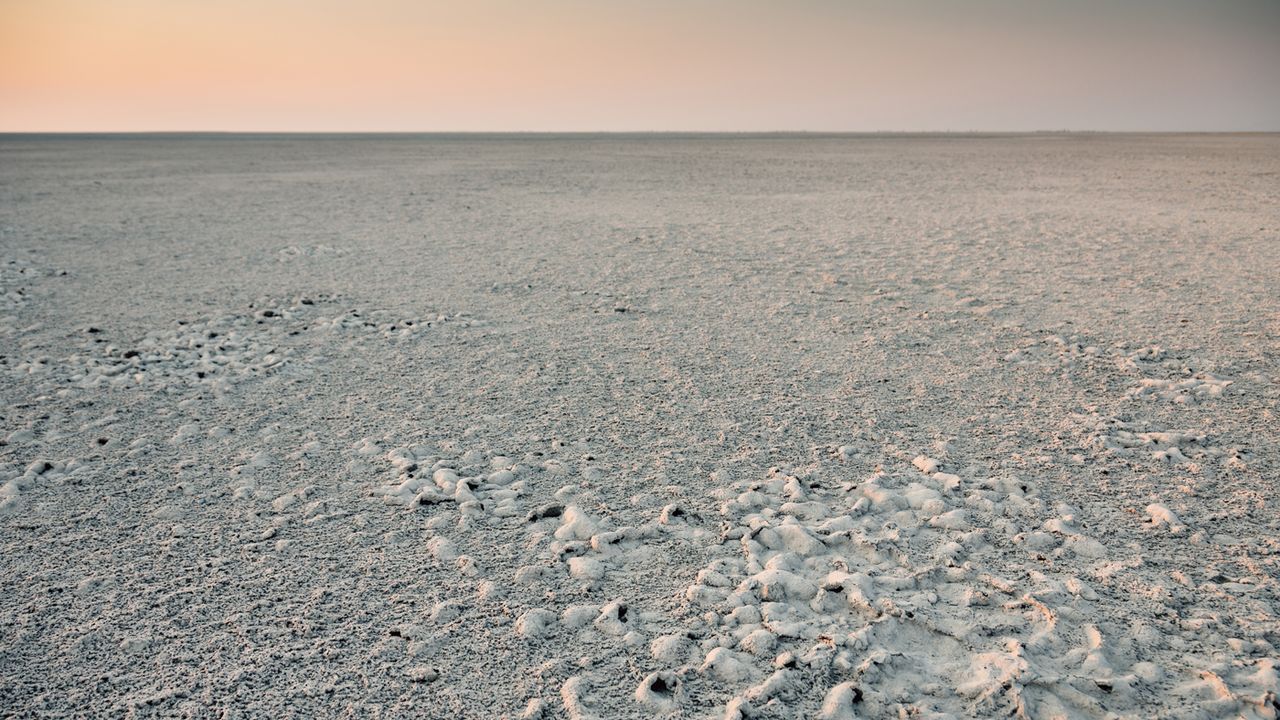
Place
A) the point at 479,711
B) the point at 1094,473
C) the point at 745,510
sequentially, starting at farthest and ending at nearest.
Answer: the point at 1094,473 → the point at 745,510 → the point at 479,711

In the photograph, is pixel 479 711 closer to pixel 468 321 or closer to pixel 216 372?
pixel 216 372

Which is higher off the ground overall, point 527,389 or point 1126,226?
point 1126,226

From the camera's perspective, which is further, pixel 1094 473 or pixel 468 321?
pixel 468 321

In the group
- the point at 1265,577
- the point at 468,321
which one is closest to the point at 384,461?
the point at 468,321

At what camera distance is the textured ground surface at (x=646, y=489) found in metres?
2.57

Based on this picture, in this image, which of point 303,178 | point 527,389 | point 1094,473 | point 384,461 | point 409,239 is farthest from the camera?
point 303,178

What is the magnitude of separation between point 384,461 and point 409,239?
7.73 m

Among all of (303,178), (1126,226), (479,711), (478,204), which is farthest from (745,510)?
(303,178)

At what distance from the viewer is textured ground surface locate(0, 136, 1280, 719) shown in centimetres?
257

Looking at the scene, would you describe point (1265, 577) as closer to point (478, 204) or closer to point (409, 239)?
point (409, 239)

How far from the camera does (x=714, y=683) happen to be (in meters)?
2.52

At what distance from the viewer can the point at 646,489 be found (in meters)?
3.83

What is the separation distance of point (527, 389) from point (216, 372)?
2245mm

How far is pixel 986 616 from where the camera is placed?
2811 mm
